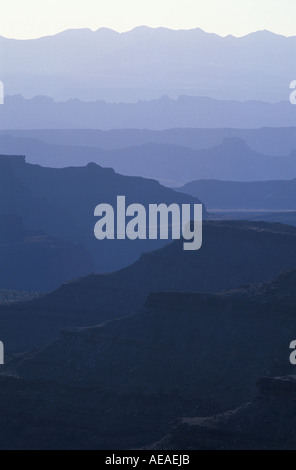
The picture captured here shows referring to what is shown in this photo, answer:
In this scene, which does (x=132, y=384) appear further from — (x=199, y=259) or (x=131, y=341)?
(x=199, y=259)

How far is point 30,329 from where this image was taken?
118 m

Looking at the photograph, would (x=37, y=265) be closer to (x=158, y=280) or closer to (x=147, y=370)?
(x=158, y=280)

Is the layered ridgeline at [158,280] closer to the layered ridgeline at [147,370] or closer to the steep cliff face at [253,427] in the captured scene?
the layered ridgeline at [147,370]

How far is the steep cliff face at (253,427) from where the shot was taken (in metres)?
61.4

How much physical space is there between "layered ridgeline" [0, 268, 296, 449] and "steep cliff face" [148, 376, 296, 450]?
11719 mm

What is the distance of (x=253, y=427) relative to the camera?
62406mm

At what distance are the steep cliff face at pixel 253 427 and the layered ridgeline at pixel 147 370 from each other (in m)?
11.7

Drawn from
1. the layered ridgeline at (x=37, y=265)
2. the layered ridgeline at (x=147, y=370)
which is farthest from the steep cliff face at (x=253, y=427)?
the layered ridgeline at (x=37, y=265)

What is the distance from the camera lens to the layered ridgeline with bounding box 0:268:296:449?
78.2 meters
